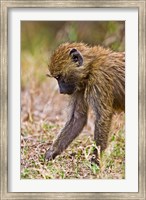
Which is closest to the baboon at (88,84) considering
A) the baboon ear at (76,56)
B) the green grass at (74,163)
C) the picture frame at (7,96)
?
the baboon ear at (76,56)

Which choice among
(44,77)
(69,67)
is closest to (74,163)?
(69,67)

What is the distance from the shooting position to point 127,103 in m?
7.78

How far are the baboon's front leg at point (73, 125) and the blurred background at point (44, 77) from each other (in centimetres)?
26

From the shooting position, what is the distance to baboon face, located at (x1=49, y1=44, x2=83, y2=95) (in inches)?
321

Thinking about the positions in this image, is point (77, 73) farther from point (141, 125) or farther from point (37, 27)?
point (37, 27)

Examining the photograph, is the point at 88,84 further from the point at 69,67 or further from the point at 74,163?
the point at 74,163

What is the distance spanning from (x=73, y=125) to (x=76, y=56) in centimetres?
71

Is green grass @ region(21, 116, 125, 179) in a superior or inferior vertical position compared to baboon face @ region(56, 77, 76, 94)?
inferior

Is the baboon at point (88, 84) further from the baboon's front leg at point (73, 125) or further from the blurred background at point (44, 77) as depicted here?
the blurred background at point (44, 77)

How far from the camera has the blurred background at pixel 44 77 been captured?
907 centimetres

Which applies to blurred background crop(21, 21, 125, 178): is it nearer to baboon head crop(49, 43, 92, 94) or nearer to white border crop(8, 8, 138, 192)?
white border crop(8, 8, 138, 192)

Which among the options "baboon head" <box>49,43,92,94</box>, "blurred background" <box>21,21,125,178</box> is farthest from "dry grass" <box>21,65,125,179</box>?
"baboon head" <box>49,43,92,94</box>

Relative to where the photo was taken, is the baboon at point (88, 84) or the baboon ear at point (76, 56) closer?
the baboon at point (88, 84)

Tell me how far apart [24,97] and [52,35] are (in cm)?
227
